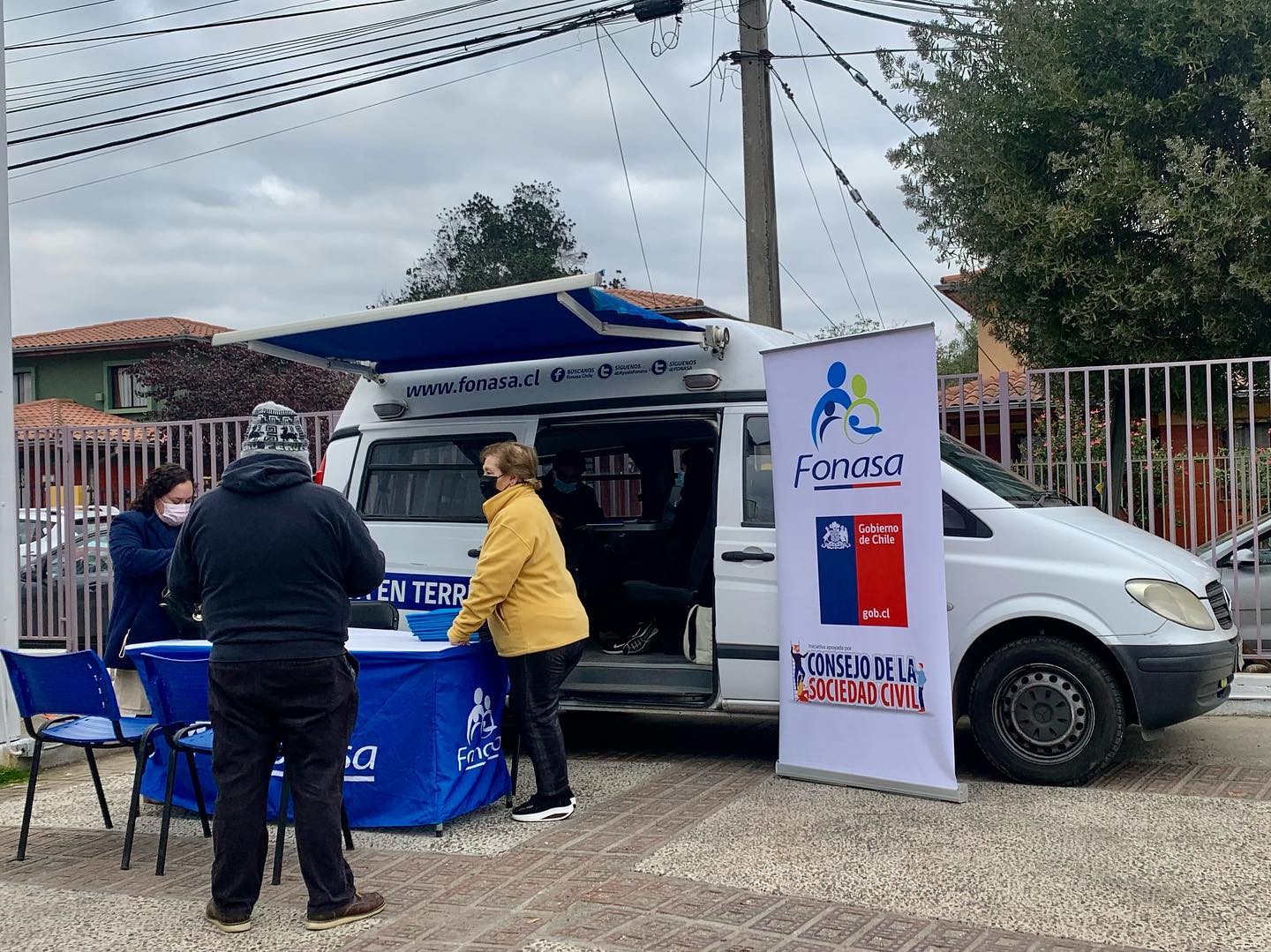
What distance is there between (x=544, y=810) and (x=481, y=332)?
2.78m

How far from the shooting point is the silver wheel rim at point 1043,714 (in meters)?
5.82

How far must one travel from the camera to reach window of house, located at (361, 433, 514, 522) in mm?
7359

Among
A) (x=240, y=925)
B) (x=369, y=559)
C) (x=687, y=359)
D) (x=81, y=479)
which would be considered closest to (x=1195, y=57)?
(x=687, y=359)

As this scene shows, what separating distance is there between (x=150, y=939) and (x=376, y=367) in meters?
4.37

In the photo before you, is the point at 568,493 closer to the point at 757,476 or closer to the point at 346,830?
the point at 757,476

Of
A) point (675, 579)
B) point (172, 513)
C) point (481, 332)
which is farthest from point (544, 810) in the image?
point (481, 332)

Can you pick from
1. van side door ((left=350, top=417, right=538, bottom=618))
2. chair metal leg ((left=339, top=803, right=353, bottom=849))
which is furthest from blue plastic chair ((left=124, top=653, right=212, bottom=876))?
van side door ((left=350, top=417, right=538, bottom=618))

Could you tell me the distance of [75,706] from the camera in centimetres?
533

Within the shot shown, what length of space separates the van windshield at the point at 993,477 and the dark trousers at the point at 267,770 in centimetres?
348

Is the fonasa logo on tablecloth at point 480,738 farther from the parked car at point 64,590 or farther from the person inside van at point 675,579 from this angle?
the parked car at point 64,590

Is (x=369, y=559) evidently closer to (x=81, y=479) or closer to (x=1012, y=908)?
(x=1012, y=908)

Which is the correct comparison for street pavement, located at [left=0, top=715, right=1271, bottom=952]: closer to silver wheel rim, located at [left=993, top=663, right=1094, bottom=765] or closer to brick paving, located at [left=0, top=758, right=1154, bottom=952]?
brick paving, located at [left=0, top=758, right=1154, bottom=952]

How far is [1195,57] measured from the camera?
9312 mm

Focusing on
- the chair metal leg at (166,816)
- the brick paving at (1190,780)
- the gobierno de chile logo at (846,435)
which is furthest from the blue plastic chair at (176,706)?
the brick paving at (1190,780)
